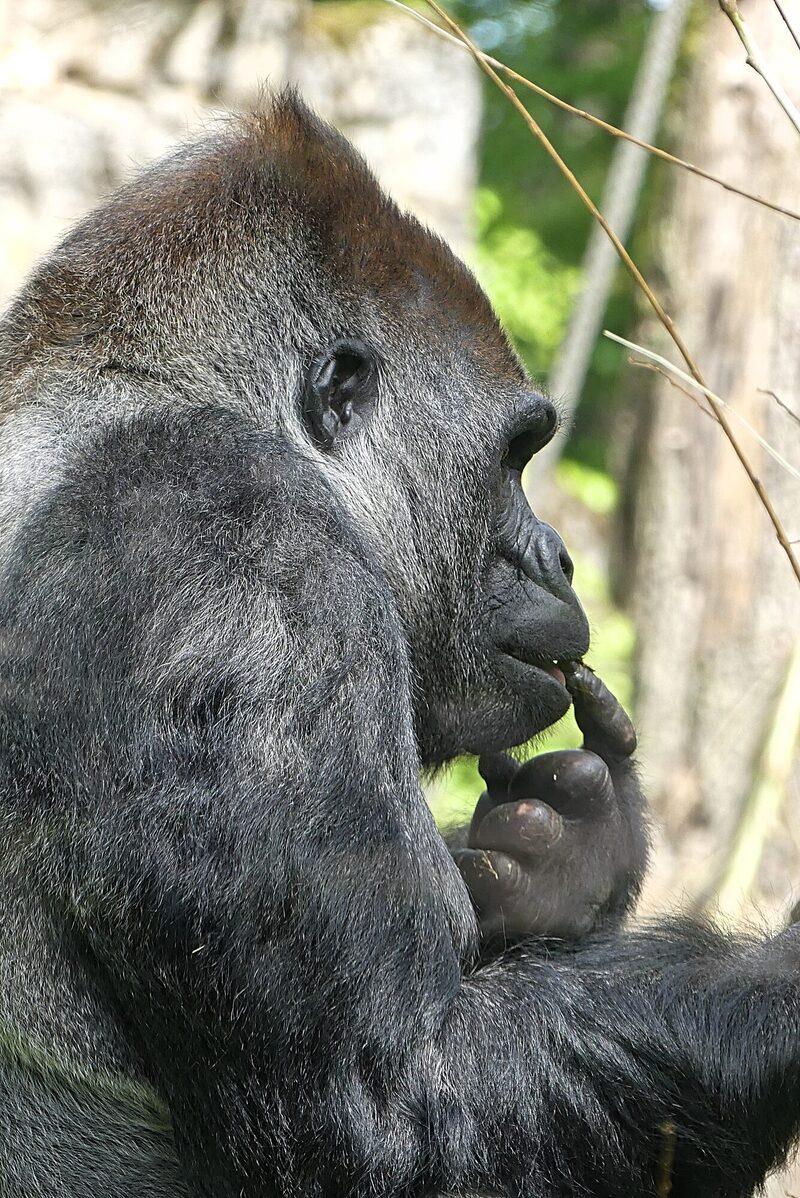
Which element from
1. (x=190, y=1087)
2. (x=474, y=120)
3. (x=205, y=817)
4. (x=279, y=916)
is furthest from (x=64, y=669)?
(x=474, y=120)

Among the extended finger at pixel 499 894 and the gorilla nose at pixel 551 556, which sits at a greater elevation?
the gorilla nose at pixel 551 556

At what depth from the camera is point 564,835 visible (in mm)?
3438

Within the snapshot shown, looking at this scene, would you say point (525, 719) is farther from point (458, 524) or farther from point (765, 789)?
point (765, 789)

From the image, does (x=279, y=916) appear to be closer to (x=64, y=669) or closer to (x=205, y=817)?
(x=205, y=817)

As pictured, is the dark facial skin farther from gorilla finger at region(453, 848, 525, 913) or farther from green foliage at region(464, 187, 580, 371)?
green foliage at region(464, 187, 580, 371)

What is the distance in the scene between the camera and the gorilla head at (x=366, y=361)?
3.14 meters

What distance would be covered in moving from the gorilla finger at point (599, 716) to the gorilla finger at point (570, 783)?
0.50 ft

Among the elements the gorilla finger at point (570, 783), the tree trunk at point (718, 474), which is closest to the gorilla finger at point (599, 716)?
the gorilla finger at point (570, 783)

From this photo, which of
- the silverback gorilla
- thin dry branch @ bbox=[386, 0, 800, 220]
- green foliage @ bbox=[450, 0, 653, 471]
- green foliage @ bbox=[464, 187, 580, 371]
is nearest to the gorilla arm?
the silverback gorilla

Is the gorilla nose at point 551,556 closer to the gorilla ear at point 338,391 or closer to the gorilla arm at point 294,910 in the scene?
the gorilla ear at point 338,391

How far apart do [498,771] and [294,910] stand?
43.1 inches

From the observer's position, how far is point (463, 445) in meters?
3.38

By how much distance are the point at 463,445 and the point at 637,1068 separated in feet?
4.70

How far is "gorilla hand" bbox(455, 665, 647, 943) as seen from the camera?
327cm
